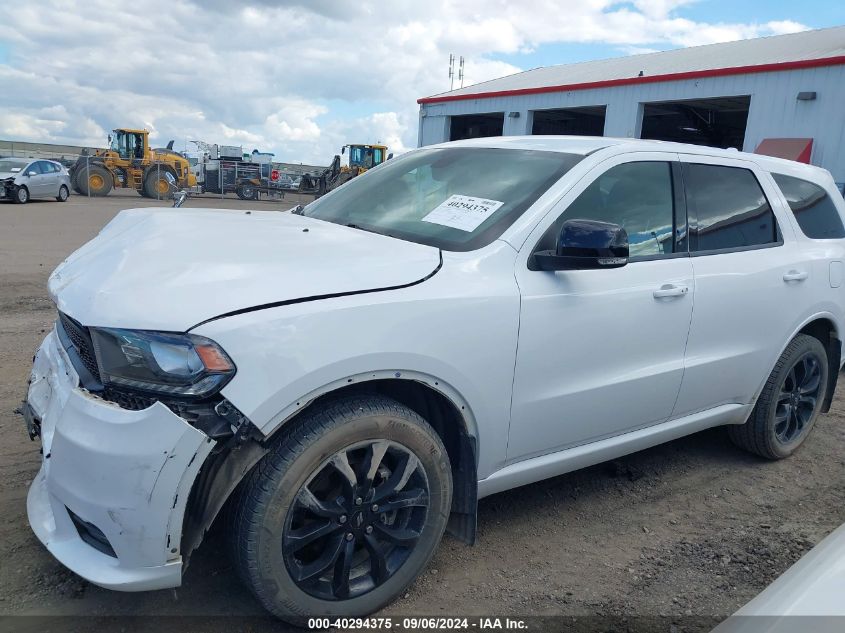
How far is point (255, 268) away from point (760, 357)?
285 centimetres

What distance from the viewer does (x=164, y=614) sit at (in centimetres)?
243

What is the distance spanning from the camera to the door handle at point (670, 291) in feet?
9.96

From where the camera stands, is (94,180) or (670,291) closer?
(670,291)

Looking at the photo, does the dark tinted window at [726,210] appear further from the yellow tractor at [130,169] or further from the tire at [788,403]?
the yellow tractor at [130,169]

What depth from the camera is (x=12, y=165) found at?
2033 centimetres

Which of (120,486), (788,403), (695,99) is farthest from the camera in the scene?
(695,99)

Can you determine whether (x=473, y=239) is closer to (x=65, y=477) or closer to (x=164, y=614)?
(x=65, y=477)

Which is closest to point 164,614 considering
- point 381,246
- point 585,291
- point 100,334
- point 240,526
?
point 240,526

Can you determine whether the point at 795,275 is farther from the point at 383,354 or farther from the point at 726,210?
the point at 383,354

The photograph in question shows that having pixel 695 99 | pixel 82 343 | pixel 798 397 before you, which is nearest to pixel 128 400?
pixel 82 343

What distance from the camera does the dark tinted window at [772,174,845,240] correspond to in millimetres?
3984

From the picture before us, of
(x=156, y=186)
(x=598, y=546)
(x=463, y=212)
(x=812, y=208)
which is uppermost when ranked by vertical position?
(x=812, y=208)

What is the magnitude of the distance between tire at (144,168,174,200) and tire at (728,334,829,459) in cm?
2655

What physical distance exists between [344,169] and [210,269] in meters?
31.1
